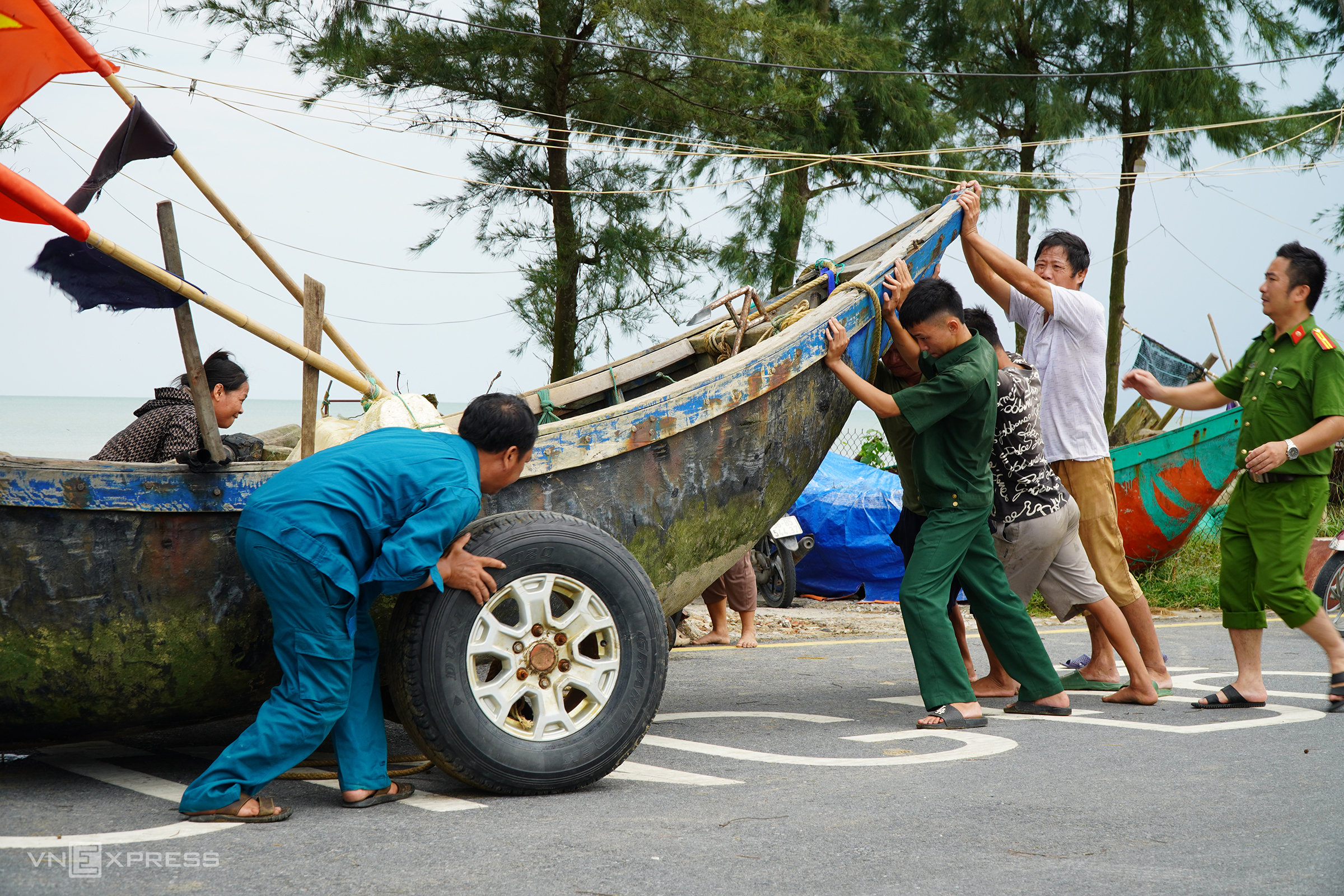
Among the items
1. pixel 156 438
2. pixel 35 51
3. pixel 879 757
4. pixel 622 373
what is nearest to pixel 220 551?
pixel 156 438

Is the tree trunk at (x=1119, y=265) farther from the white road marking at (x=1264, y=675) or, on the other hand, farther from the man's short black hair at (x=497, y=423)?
the man's short black hair at (x=497, y=423)

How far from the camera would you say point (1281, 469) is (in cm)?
502

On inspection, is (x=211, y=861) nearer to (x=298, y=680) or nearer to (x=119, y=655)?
(x=298, y=680)

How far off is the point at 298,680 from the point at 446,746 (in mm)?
459

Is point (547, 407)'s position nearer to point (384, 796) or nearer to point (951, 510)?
point (951, 510)

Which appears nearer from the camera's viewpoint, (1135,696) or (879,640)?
(1135,696)

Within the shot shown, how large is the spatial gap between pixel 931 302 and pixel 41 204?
322 cm

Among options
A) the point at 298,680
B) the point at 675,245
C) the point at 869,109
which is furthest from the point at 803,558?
the point at 298,680

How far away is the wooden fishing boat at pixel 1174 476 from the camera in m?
8.95

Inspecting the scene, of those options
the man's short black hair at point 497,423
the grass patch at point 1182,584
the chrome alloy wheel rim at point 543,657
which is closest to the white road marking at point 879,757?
the chrome alloy wheel rim at point 543,657

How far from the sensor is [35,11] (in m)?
4.62

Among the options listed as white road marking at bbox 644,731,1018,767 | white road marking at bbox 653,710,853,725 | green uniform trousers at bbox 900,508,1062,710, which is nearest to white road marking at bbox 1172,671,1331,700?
green uniform trousers at bbox 900,508,1062,710

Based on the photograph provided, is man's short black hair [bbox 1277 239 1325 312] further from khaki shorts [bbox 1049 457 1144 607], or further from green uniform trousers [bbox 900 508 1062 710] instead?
green uniform trousers [bbox 900 508 1062 710]

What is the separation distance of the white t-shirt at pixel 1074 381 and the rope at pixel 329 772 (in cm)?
316
